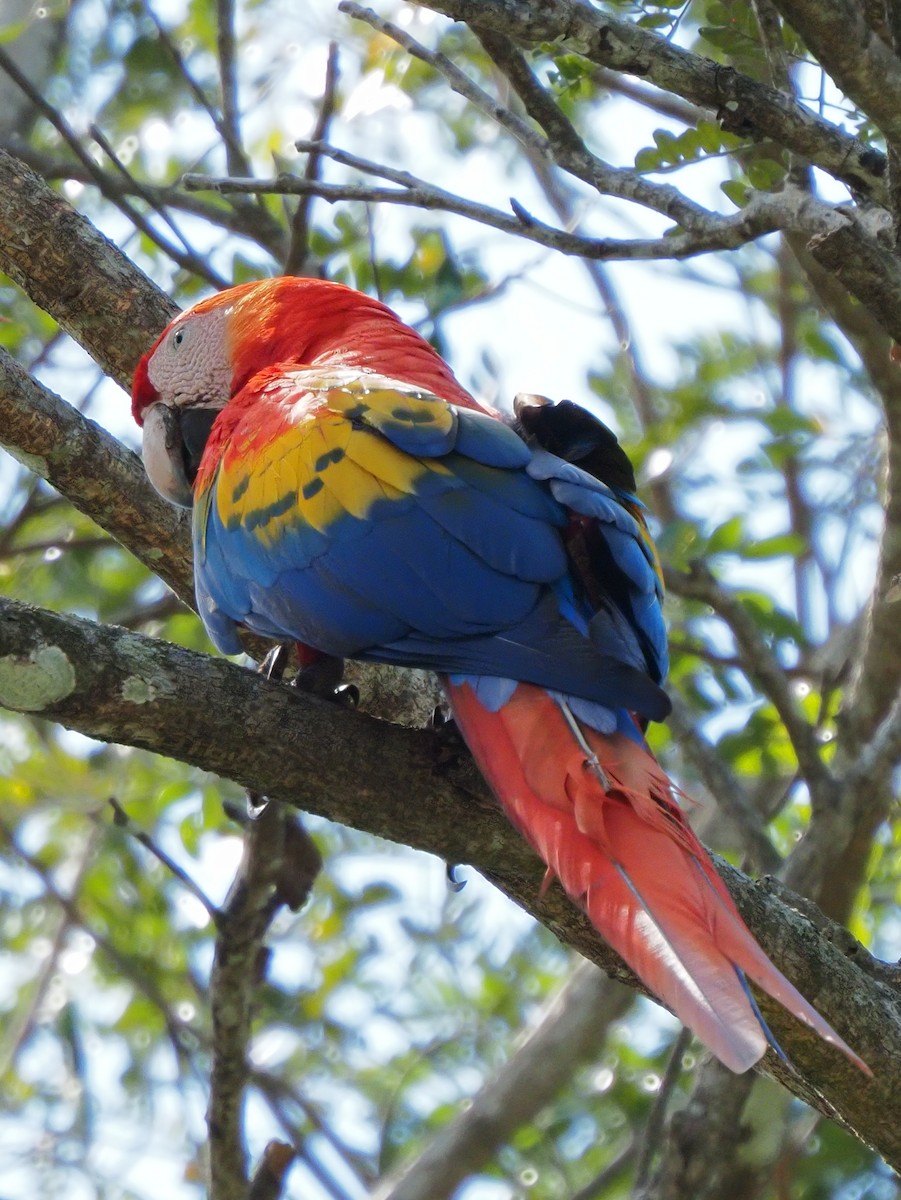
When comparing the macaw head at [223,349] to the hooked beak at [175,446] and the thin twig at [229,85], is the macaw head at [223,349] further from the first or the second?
the thin twig at [229,85]

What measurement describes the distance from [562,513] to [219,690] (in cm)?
57

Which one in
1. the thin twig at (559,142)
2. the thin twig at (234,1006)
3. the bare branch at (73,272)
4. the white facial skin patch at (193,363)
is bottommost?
the thin twig at (234,1006)

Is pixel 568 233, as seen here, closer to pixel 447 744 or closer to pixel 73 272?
pixel 447 744

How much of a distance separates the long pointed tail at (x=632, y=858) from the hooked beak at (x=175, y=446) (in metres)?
0.86

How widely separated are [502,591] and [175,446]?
1.01 metres

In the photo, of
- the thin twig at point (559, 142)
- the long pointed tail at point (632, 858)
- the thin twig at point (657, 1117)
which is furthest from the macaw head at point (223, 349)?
the thin twig at point (657, 1117)

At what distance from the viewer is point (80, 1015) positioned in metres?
4.76

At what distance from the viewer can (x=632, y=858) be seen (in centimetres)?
171

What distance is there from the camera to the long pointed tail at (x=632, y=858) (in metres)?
1.53

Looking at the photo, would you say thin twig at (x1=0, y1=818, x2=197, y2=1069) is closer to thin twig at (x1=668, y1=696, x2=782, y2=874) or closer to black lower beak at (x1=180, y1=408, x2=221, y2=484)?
thin twig at (x1=668, y1=696, x2=782, y2=874)

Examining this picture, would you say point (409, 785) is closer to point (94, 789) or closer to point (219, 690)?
point (219, 690)

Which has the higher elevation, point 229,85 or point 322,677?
point 229,85

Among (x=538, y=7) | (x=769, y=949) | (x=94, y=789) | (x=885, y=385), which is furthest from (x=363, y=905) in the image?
(x=538, y=7)

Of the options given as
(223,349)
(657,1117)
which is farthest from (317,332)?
(657,1117)
